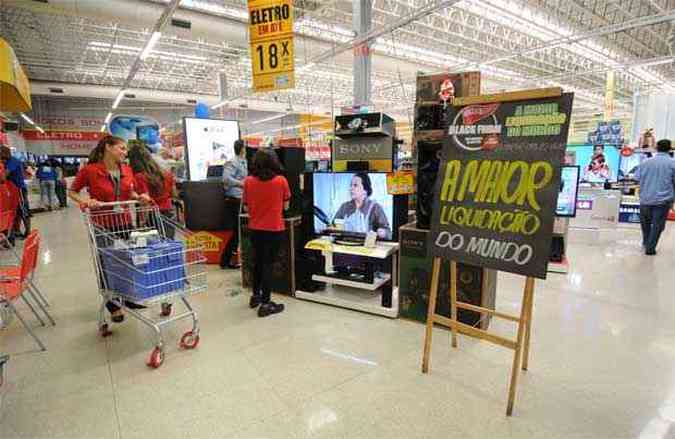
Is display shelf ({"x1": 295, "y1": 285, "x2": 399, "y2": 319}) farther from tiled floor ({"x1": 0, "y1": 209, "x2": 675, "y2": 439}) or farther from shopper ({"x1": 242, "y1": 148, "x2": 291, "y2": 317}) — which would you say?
shopper ({"x1": 242, "y1": 148, "x2": 291, "y2": 317})

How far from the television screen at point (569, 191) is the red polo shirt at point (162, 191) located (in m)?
4.53

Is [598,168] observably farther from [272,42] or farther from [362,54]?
[272,42]

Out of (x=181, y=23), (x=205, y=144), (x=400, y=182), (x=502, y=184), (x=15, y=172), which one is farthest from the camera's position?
(x=181, y=23)

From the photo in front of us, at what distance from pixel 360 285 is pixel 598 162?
21.6ft

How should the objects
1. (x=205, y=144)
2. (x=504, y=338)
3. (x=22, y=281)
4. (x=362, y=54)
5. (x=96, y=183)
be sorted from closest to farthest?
(x=504, y=338)
(x=22, y=281)
(x=96, y=183)
(x=205, y=144)
(x=362, y=54)

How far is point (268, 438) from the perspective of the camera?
1.87 m

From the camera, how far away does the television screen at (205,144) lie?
6.11 metres

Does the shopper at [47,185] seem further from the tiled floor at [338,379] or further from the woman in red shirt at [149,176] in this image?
the tiled floor at [338,379]

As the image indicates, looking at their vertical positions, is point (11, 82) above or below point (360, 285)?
above

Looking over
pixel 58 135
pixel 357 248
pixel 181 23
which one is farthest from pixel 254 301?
pixel 58 135

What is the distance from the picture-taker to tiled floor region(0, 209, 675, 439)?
196 cm

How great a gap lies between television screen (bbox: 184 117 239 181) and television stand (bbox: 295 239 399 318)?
339 centimetres

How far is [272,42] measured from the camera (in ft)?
14.7

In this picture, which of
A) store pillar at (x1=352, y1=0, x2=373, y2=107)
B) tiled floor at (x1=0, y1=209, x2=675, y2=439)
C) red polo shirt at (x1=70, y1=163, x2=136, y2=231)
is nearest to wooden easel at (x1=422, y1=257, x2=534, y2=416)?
tiled floor at (x1=0, y1=209, x2=675, y2=439)
